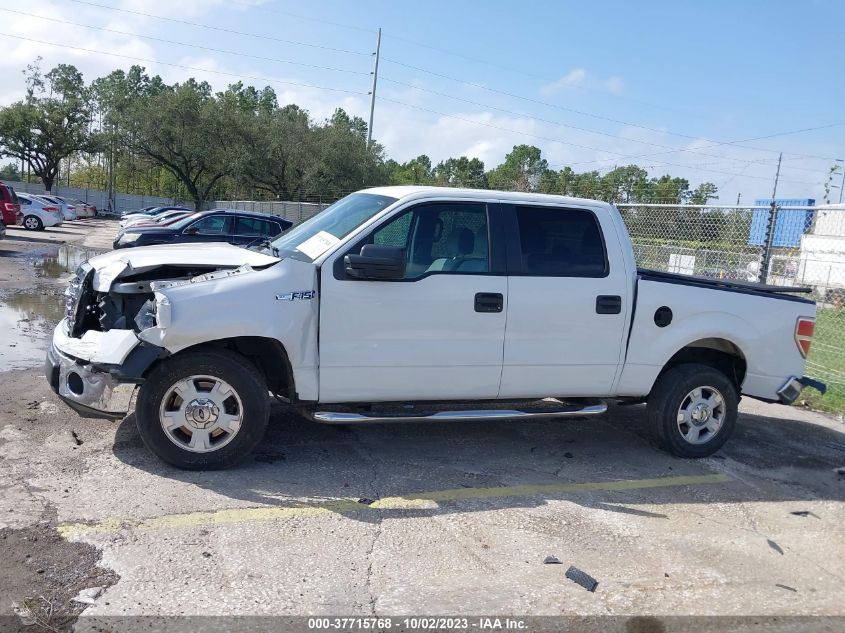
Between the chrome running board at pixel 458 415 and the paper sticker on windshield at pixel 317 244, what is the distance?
113 centimetres

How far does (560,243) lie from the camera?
18.4ft

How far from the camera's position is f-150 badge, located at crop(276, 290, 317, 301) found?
4.80 meters

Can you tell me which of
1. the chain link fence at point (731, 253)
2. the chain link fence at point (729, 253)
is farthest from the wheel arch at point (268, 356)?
the chain link fence at point (729, 253)

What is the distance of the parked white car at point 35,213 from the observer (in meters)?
30.5

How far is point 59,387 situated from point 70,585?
183 cm

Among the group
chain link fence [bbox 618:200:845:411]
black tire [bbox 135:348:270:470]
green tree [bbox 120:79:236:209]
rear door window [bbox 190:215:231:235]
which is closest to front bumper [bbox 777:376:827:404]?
chain link fence [bbox 618:200:845:411]

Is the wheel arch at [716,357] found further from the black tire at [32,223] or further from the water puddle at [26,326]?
the black tire at [32,223]

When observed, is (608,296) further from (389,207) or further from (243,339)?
(243,339)

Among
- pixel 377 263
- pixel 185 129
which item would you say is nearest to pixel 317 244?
pixel 377 263

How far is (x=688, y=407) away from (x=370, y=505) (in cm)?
295

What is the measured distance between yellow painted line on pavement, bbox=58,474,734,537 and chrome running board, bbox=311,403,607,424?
0.53 metres

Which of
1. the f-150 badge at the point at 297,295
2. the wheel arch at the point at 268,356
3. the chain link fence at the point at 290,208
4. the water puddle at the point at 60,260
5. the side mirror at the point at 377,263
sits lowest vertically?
the water puddle at the point at 60,260

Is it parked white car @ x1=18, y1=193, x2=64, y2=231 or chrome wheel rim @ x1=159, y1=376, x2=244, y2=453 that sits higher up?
parked white car @ x1=18, y1=193, x2=64, y2=231

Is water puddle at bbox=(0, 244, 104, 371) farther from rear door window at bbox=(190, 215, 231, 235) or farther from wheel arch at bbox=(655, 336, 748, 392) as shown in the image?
wheel arch at bbox=(655, 336, 748, 392)
